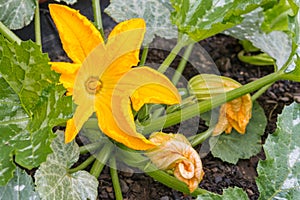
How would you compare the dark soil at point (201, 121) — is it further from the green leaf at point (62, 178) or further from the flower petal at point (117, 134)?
the flower petal at point (117, 134)

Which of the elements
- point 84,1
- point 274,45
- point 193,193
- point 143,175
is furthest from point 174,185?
point 84,1

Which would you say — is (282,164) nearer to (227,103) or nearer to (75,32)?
(227,103)

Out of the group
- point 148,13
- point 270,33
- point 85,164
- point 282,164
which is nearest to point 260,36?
point 270,33

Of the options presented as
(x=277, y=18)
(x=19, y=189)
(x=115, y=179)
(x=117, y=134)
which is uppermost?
(x=277, y=18)

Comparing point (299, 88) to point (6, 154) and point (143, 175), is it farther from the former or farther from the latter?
point (6, 154)

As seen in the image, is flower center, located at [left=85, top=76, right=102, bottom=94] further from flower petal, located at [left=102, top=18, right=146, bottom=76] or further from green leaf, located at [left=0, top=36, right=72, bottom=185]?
green leaf, located at [left=0, top=36, right=72, bottom=185]
